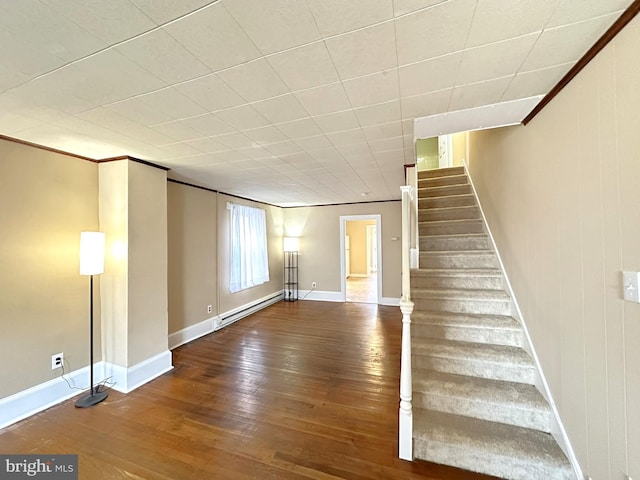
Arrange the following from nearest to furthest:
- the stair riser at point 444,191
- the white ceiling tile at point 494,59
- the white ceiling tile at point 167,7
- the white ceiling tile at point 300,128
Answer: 1. the white ceiling tile at point 167,7
2. the white ceiling tile at point 494,59
3. the white ceiling tile at point 300,128
4. the stair riser at point 444,191

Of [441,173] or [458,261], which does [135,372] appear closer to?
[458,261]

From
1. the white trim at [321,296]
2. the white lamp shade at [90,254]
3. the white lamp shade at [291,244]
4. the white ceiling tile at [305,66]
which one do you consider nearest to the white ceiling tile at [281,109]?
the white ceiling tile at [305,66]

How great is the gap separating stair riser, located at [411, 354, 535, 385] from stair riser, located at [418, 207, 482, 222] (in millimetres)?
2009

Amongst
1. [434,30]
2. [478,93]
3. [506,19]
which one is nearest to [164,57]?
[434,30]

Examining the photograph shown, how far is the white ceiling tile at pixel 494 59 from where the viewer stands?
3.72ft

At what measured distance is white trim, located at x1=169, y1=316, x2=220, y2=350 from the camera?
3492mm

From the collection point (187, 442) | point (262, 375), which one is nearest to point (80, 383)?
point (187, 442)

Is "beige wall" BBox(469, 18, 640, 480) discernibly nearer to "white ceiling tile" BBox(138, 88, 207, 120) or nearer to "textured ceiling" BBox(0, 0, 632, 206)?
"textured ceiling" BBox(0, 0, 632, 206)

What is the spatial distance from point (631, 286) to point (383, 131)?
1.67m

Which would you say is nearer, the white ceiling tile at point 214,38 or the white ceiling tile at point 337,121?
the white ceiling tile at point 214,38

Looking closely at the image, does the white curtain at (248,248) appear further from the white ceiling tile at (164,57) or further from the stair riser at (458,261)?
the white ceiling tile at (164,57)

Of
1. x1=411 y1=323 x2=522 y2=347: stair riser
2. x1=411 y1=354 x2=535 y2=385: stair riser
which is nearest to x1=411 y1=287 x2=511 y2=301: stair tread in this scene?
x1=411 y1=323 x2=522 y2=347: stair riser

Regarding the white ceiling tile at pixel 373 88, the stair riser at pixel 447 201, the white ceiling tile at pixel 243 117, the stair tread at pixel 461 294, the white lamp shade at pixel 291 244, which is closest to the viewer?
the white ceiling tile at pixel 373 88

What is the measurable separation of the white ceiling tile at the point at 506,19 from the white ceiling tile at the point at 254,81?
3.06 feet
